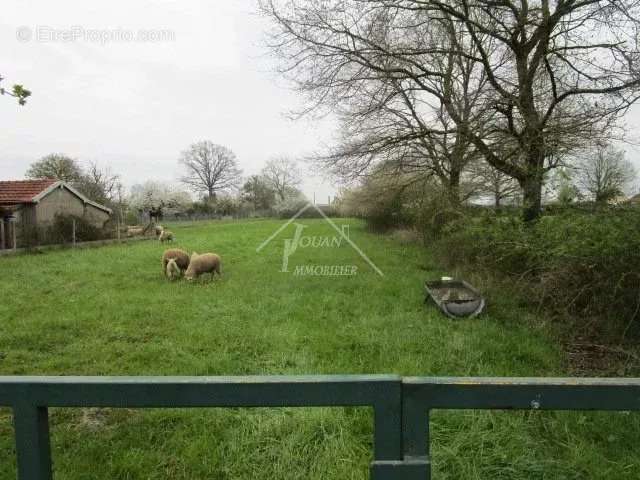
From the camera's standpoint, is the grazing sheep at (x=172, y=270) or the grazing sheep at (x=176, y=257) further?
the grazing sheep at (x=176, y=257)

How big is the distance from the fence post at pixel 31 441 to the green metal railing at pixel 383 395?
68mm

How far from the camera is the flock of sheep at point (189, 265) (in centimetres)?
945

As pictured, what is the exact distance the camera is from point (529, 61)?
30.7 ft

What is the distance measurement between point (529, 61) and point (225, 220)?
3870 cm

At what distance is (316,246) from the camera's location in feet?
55.7

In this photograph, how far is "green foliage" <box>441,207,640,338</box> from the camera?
4.59 meters

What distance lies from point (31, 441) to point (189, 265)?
341 inches

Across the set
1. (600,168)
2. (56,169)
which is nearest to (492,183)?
(600,168)

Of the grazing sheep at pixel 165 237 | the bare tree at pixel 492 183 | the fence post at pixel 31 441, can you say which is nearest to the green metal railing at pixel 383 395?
the fence post at pixel 31 441

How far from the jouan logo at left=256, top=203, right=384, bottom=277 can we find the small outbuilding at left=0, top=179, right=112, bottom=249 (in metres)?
9.33

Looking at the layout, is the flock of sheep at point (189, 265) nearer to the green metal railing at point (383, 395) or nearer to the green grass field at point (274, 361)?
the green grass field at point (274, 361)

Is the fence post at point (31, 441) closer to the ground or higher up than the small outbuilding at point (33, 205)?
closer to the ground

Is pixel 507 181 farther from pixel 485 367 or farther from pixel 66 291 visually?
pixel 66 291

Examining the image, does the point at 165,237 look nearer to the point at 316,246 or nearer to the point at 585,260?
the point at 316,246
